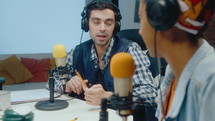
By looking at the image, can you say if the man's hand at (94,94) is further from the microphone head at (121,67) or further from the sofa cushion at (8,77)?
the sofa cushion at (8,77)

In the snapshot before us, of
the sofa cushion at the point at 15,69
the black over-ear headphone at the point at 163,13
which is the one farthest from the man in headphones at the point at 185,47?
the sofa cushion at the point at 15,69

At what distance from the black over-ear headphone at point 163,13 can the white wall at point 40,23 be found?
9.09ft

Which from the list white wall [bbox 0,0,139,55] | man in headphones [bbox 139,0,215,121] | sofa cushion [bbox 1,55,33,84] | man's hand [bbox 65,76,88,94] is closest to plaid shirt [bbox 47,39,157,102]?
man's hand [bbox 65,76,88,94]

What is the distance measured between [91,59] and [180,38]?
1.16m

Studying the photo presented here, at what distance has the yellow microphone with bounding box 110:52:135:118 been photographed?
68 centimetres

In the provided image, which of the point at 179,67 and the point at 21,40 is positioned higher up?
the point at 21,40

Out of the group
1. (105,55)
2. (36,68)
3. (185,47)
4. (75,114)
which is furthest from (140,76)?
(36,68)

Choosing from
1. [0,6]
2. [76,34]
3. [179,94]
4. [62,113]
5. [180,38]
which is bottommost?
[62,113]

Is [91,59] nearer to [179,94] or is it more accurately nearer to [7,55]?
[179,94]

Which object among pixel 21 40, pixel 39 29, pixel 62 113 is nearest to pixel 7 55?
pixel 21 40

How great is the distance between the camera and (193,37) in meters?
0.70

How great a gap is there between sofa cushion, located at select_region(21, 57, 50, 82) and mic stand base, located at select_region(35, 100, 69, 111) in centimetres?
226

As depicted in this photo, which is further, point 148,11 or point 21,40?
point 21,40

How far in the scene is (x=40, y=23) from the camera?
3613 millimetres
